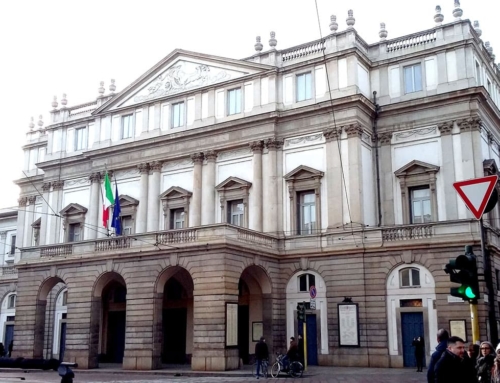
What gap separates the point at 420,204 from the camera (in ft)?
105

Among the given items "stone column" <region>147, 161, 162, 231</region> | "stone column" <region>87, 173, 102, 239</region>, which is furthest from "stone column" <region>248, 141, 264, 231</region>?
"stone column" <region>87, 173, 102, 239</region>

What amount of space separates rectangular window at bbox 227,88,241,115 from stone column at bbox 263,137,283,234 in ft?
10.4

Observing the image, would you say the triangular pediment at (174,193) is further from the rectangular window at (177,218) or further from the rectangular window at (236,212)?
the rectangular window at (236,212)

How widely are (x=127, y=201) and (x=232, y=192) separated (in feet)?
23.9

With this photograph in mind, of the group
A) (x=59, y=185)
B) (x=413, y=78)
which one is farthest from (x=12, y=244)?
(x=413, y=78)

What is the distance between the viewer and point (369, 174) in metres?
33.1

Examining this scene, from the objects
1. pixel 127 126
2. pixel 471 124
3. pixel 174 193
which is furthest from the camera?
pixel 127 126

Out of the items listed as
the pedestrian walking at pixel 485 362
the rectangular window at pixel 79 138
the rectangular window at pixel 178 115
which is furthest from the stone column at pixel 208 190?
the pedestrian walking at pixel 485 362

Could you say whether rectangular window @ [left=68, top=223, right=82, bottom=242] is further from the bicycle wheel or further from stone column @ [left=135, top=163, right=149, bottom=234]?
the bicycle wheel

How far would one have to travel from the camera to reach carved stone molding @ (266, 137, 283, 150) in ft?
113

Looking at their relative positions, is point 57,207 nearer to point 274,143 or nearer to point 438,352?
point 274,143

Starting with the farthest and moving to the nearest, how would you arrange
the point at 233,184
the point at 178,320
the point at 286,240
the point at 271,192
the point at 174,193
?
the point at 174,193 < the point at 178,320 < the point at 233,184 < the point at 271,192 < the point at 286,240

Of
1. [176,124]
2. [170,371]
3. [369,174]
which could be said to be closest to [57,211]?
[176,124]

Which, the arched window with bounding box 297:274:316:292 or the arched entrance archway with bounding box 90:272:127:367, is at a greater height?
the arched window with bounding box 297:274:316:292
